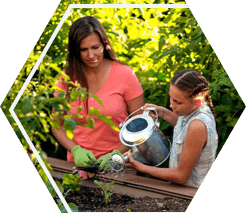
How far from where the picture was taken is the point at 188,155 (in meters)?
2.25

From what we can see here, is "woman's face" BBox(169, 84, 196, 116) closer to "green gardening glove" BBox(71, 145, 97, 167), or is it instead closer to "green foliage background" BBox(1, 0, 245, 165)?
"green foliage background" BBox(1, 0, 245, 165)

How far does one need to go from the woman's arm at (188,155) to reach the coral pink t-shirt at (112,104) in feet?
1.28

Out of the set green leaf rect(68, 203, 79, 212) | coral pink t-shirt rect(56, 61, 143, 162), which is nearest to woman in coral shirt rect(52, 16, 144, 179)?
coral pink t-shirt rect(56, 61, 143, 162)

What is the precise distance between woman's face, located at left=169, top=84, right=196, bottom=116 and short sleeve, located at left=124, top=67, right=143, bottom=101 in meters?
0.33

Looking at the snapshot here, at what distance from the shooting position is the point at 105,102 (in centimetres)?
253

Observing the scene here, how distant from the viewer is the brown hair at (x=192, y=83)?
2.23 meters

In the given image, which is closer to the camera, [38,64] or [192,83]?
[192,83]

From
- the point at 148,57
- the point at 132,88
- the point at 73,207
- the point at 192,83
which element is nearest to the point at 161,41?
the point at 148,57

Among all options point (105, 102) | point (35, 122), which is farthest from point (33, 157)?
point (105, 102)

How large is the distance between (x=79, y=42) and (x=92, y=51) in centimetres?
10

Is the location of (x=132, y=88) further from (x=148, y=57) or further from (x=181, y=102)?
(x=181, y=102)

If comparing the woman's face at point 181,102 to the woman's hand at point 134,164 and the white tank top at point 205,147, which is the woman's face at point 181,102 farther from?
the woman's hand at point 134,164

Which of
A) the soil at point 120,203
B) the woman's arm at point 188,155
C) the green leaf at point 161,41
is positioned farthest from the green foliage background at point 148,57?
the soil at point 120,203

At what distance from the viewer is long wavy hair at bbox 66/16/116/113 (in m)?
2.46
